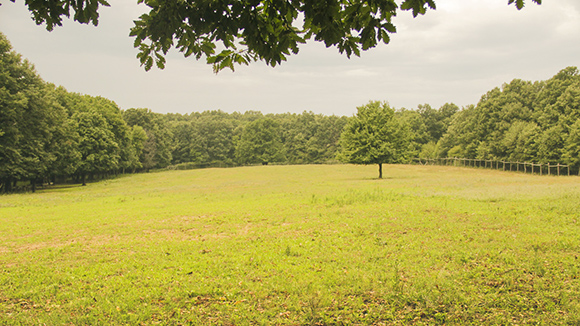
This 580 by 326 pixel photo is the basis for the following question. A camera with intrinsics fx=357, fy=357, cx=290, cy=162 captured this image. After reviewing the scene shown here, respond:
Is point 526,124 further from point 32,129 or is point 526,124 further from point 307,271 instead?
point 32,129

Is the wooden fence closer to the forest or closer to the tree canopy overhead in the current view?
the forest

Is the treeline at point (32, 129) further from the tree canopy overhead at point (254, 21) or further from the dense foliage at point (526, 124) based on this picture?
the dense foliage at point (526, 124)

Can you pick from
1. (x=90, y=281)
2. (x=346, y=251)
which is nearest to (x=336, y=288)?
(x=346, y=251)

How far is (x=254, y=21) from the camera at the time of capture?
16.9 ft

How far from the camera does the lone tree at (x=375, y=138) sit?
45750 mm

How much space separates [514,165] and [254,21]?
71.1 metres

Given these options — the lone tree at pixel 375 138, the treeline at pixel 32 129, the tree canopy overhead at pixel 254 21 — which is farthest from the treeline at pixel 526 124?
the treeline at pixel 32 129

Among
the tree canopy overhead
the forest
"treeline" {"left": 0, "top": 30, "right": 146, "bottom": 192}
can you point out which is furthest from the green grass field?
the forest

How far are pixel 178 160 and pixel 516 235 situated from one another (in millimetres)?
105220

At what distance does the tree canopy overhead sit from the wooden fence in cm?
5666

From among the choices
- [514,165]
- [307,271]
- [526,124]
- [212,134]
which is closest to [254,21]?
[307,271]

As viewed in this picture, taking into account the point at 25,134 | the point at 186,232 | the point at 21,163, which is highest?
the point at 25,134

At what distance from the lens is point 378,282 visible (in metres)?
7.29

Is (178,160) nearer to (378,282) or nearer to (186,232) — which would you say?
(186,232)
